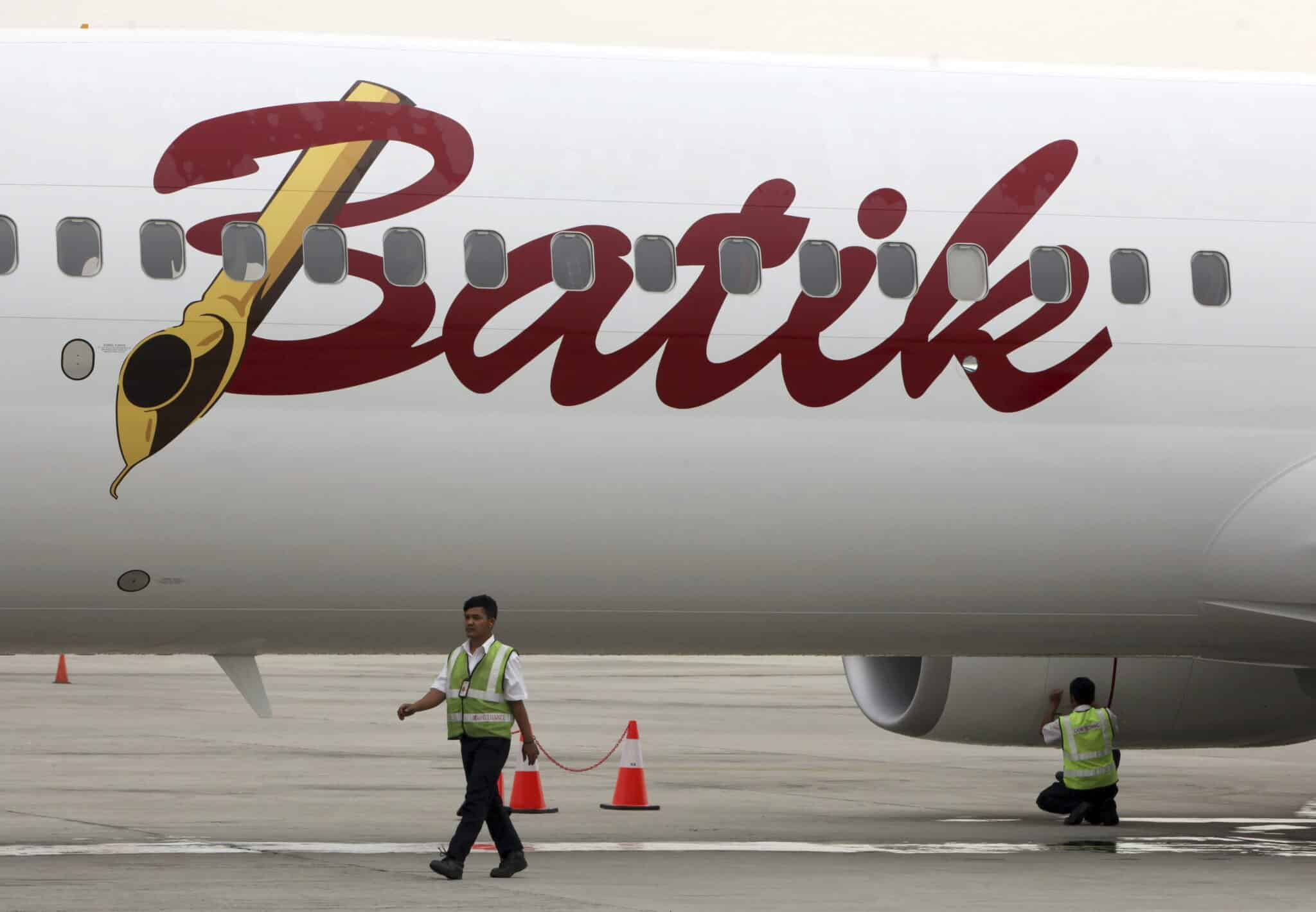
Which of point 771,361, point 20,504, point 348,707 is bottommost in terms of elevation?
point 348,707

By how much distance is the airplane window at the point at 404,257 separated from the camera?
39.6ft

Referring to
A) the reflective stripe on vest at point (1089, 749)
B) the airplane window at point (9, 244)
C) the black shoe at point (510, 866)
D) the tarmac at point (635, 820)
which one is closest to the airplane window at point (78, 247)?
the airplane window at point (9, 244)

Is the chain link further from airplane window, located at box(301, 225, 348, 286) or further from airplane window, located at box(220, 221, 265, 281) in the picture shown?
airplane window, located at box(220, 221, 265, 281)

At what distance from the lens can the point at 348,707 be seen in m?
33.8

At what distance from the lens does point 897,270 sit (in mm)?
12836

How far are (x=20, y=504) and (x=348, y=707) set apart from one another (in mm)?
22336

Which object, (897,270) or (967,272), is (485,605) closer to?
(897,270)

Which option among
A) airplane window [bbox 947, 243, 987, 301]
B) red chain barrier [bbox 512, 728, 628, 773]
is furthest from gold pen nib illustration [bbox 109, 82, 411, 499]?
red chain barrier [bbox 512, 728, 628, 773]

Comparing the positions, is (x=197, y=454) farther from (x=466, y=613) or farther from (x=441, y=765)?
(x=441, y=765)

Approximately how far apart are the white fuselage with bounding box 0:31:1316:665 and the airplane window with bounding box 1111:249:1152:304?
0.07 meters

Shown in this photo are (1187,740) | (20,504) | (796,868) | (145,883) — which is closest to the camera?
(20,504)

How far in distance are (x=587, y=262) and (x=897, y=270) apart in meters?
1.88

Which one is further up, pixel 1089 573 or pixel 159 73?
pixel 159 73

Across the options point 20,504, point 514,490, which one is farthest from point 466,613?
point 20,504
